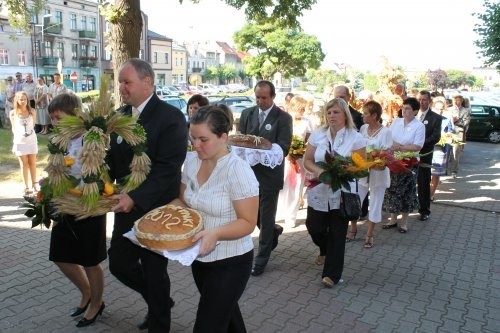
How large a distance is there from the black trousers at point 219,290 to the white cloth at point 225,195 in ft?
0.19

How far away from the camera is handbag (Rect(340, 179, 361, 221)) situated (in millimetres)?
4797

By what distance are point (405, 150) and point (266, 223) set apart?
2777 millimetres

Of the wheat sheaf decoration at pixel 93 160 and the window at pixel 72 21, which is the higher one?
the window at pixel 72 21

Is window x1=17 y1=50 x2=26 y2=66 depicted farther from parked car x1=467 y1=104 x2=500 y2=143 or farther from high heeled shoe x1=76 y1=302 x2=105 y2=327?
high heeled shoe x1=76 y1=302 x2=105 y2=327

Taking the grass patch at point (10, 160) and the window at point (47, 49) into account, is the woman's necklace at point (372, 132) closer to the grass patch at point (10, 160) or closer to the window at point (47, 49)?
the grass patch at point (10, 160)

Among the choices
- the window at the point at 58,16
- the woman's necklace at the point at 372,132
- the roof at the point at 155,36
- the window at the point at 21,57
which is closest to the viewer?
Answer: the woman's necklace at the point at 372,132

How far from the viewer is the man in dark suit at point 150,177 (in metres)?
3.41

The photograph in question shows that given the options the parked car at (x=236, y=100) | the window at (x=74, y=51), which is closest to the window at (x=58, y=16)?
the window at (x=74, y=51)

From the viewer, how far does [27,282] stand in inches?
198

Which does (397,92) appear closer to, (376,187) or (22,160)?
(376,187)

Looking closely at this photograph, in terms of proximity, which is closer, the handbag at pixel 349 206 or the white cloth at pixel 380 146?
the handbag at pixel 349 206

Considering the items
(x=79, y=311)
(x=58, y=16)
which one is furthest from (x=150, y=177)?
(x=58, y=16)

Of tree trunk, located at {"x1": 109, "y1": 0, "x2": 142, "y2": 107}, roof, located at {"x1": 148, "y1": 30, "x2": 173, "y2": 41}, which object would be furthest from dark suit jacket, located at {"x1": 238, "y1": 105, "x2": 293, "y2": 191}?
roof, located at {"x1": 148, "y1": 30, "x2": 173, "y2": 41}

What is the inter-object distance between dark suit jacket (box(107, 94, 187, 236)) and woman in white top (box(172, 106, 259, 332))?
1.79 feet
